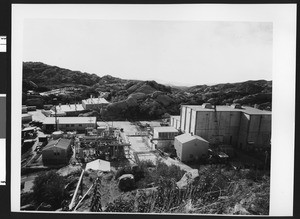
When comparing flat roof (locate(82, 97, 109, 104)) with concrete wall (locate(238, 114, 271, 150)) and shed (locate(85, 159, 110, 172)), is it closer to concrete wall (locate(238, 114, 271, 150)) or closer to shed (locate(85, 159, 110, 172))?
shed (locate(85, 159, 110, 172))

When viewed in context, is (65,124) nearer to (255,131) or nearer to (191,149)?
(191,149)

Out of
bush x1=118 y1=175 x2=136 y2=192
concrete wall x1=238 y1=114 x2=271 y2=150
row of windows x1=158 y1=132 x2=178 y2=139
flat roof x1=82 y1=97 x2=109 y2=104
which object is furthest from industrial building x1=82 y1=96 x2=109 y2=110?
concrete wall x1=238 y1=114 x2=271 y2=150

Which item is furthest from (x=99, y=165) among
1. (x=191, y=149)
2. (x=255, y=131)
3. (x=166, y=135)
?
(x=255, y=131)

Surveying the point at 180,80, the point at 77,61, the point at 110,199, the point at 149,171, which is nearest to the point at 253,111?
the point at 180,80

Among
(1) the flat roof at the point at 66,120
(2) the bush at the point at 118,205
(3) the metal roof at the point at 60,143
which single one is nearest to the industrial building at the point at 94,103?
(1) the flat roof at the point at 66,120

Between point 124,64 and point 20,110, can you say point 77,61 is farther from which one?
point 20,110
